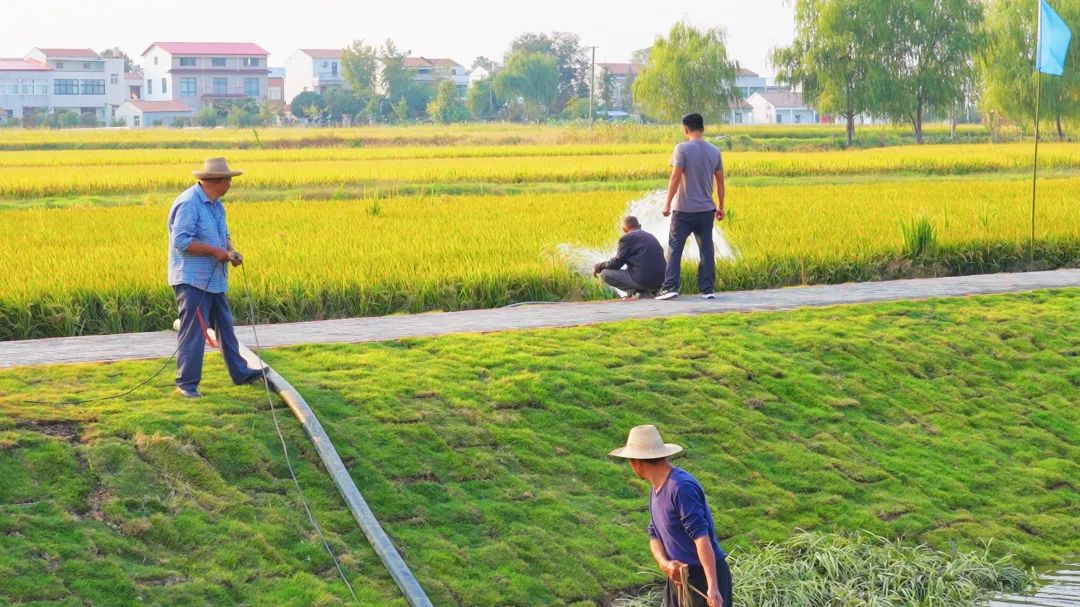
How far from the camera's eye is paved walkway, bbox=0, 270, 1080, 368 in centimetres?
1109

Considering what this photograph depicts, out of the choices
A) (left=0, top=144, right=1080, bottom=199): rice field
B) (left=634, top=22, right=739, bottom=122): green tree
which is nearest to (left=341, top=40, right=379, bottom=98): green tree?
(left=634, top=22, right=739, bottom=122): green tree

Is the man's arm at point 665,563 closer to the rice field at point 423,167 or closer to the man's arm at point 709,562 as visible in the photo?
the man's arm at point 709,562

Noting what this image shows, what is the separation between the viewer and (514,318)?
42.4ft

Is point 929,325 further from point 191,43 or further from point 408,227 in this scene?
point 191,43

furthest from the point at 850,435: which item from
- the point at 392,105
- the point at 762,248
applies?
the point at 392,105

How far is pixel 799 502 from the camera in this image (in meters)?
9.30

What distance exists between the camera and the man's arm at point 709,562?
6000mm

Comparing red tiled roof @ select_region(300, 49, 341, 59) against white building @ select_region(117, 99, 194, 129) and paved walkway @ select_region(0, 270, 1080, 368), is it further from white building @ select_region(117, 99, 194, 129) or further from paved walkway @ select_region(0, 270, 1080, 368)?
paved walkway @ select_region(0, 270, 1080, 368)

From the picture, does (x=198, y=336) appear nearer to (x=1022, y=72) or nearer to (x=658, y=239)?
(x=658, y=239)

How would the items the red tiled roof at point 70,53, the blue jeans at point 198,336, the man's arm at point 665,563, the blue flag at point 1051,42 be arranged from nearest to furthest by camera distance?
the man's arm at point 665,563, the blue jeans at point 198,336, the blue flag at point 1051,42, the red tiled roof at point 70,53

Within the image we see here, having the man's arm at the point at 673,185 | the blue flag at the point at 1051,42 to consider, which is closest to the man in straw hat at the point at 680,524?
the man's arm at the point at 673,185

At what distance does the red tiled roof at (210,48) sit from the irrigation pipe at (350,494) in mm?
134341

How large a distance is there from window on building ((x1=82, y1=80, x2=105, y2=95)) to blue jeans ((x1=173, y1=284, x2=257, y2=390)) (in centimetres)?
13156

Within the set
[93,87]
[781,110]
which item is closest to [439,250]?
[93,87]
